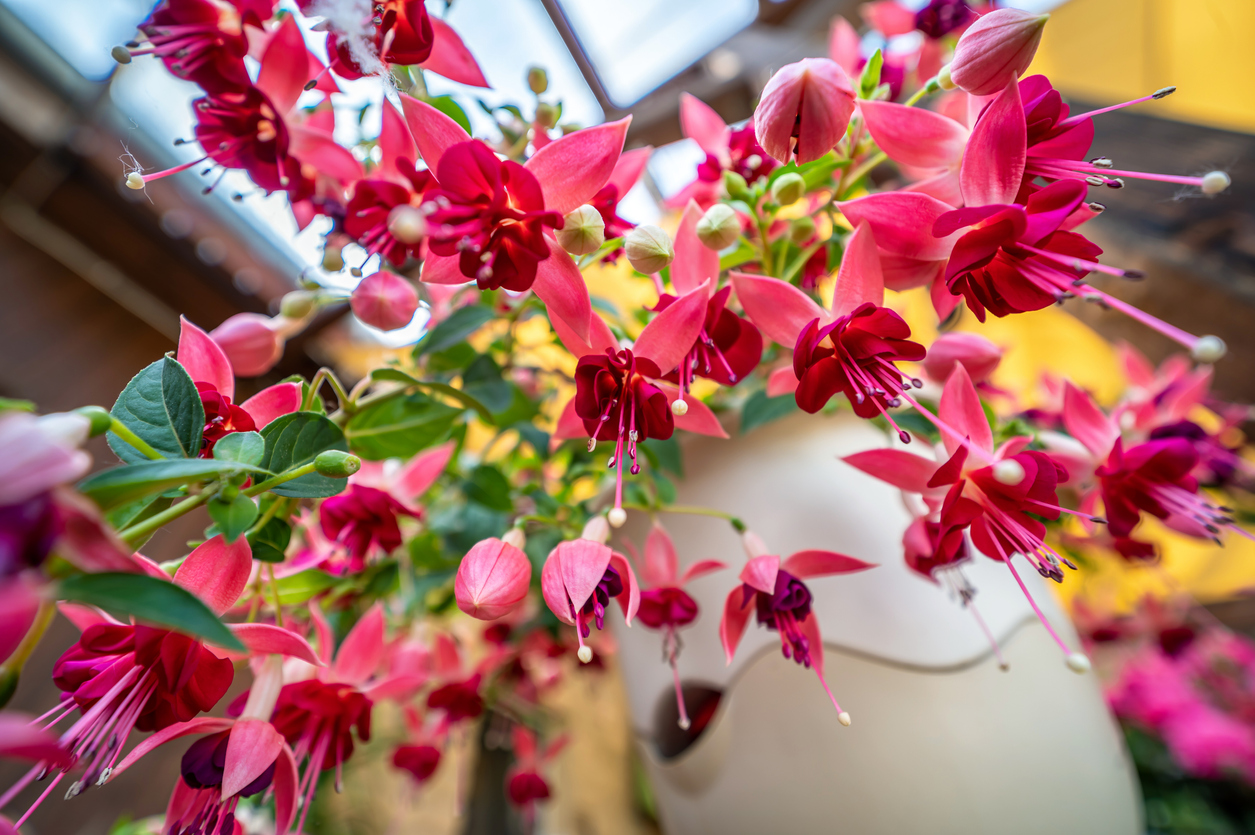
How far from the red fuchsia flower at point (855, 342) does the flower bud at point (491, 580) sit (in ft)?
0.61

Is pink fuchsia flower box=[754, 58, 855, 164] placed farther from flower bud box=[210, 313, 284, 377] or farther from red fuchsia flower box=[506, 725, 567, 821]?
red fuchsia flower box=[506, 725, 567, 821]

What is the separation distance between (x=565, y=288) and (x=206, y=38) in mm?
290

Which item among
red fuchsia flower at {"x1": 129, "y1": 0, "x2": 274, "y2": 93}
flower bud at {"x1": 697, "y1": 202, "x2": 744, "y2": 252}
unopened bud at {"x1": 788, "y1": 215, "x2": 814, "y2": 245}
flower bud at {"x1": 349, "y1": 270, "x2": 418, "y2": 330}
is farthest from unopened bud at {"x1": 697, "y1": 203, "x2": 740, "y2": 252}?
red fuchsia flower at {"x1": 129, "y1": 0, "x2": 274, "y2": 93}

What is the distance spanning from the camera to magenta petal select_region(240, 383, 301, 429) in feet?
1.21

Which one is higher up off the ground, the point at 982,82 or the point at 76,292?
the point at 76,292

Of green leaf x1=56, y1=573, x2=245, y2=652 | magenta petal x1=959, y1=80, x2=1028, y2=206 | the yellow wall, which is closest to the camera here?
green leaf x1=56, y1=573, x2=245, y2=652

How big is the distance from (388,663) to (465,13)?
1.93ft

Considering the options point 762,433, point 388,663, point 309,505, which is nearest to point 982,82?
point 762,433

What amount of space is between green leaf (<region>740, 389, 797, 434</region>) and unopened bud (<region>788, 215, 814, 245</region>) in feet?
0.38

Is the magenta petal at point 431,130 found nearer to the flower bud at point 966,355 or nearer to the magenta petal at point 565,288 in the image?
the magenta petal at point 565,288

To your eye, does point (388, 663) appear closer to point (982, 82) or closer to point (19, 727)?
point (19, 727)

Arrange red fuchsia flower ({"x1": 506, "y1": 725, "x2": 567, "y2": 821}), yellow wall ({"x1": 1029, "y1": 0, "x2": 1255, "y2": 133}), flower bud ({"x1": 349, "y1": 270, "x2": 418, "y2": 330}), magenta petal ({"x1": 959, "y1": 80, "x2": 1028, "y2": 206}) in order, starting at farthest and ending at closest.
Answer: yellow wall ({"x1": 1029, "y1": 0, "x2": 1255, "y2": 133}), red fuchsia flower ({"x1": 506, "y1": 725, "x2": 567, "y2": 821}), flower bud ({"x1": 349, "y1": 270, "x2": 418, "y2": 330}), magenta petal ({"x1": 959, "y1": 80, "x2": 1028, "y2": 206})

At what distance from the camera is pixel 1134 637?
38.9 inches

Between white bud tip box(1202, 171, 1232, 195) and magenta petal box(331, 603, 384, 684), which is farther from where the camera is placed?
magenta petal box(331, 603, 384, 684)
